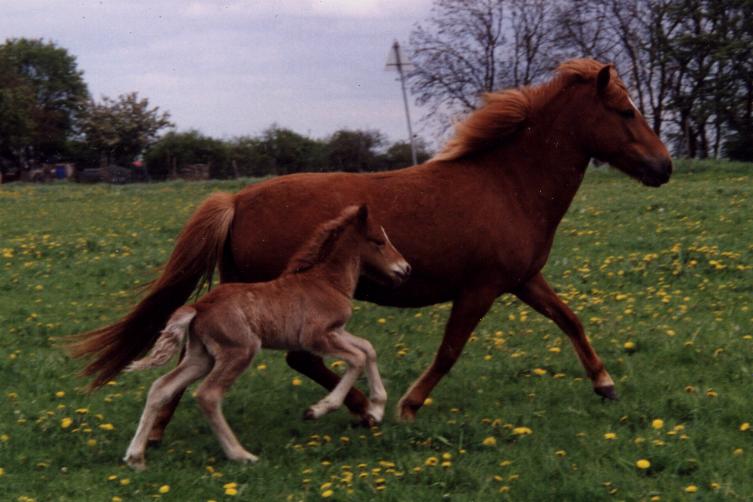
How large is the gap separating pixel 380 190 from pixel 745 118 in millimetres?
37825

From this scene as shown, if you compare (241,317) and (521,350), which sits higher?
(241,317)

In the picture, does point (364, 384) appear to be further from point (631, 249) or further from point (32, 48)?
point (32, 48)

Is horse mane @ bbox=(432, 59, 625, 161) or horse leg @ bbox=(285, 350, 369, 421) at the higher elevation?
horse mane @ bbox=(432, 59, 625, 161)

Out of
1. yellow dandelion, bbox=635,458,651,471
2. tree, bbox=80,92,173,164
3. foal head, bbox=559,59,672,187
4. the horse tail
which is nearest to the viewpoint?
yellow dandelion, bbox=635,458,651,471

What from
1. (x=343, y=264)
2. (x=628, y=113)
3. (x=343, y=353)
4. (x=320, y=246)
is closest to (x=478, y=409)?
(x=343, y=353)

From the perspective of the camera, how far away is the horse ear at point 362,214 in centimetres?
604

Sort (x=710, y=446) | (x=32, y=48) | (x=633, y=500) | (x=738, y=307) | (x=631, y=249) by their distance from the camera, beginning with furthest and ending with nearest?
(x=32, y=48) → (x=631, y=249) → (x=738, y=307) → (x=710, y=446) → (x=633, y=500)

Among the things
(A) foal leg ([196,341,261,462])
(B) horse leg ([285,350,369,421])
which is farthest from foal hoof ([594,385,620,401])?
(A) foal leg ([196,341,261,462])

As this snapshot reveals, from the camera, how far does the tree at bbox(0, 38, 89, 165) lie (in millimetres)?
64875

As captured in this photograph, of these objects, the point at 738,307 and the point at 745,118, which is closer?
the point at 738,307

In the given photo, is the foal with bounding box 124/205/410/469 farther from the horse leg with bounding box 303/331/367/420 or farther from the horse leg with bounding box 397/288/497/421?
the horse leg with bounding box 397/288/497/421

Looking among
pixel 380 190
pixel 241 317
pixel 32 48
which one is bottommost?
pixel 241 317

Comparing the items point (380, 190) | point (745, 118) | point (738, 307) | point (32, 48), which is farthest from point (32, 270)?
point (32, 48)

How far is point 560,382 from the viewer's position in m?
7.27
